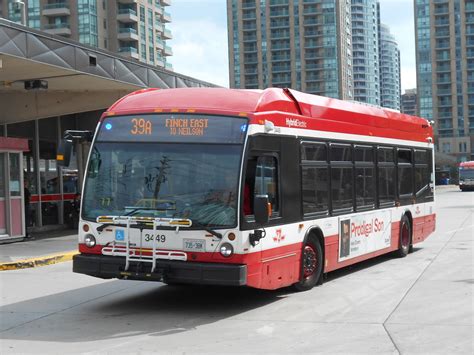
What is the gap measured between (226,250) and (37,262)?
7.74m

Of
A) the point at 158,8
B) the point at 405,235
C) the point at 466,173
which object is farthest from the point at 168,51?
the point at 405,235

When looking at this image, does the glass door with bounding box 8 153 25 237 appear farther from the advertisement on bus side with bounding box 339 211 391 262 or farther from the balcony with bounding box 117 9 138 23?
the balcony with bounding box 117 9 138 23

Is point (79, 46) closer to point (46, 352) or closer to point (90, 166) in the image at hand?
point (90, 166)

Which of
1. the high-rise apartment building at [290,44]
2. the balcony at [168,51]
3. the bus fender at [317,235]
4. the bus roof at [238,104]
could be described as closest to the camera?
the bus roof at [238,104]

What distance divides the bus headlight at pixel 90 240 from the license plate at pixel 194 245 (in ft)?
4.32

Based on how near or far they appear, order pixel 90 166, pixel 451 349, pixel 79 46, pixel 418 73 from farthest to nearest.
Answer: pixel 418 73
pixel 79 46
pixel 90 166
pixel 451 349

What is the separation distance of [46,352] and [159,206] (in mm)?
2296

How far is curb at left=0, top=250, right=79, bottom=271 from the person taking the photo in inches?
540

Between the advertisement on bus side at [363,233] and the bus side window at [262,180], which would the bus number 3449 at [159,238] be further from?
the advertisement on bus side at [363,233]

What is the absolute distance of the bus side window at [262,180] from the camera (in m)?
8.12

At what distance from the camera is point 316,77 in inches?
5999

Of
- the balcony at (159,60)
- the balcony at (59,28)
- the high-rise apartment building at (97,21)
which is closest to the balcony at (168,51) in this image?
the balcony at (159,60)

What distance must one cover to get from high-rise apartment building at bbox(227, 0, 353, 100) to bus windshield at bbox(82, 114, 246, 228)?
476ft

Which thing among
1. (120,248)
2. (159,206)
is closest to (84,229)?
(120,248)
